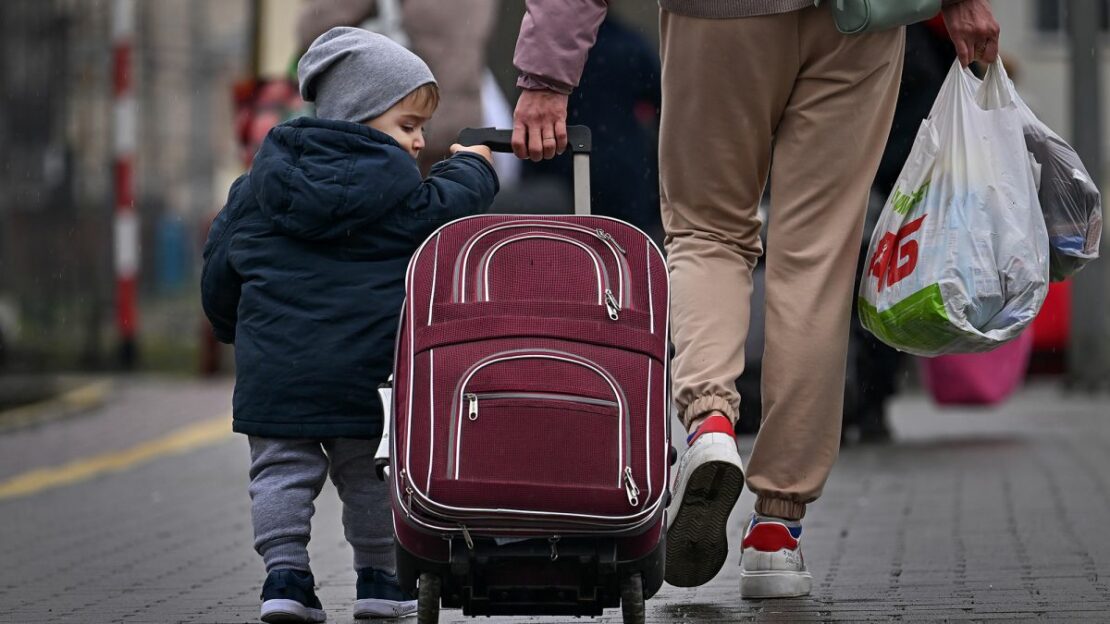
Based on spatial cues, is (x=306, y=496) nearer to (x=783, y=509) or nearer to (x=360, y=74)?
(x=360, y=74)

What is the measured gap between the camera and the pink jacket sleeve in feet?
13.4

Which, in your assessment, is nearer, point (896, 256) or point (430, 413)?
point (430, 413)

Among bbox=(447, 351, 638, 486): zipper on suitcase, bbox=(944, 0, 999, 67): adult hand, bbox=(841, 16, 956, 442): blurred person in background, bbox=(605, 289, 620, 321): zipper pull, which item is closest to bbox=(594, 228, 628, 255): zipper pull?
bbox=(605, 289, 620, 321): zipper pull

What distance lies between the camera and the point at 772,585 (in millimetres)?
4242

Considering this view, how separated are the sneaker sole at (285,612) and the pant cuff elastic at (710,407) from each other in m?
0.86

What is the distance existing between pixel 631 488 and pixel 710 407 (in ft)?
2.49

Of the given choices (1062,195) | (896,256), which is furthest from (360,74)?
(1062,195)

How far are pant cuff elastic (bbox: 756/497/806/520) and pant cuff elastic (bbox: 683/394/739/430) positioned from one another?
261mm

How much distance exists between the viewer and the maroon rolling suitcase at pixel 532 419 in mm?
3252

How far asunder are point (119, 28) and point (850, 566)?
1159cm

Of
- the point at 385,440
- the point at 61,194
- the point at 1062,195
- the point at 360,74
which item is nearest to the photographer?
the point at 385,440

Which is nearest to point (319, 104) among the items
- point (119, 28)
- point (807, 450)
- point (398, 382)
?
point (398, 382)

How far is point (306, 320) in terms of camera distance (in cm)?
388

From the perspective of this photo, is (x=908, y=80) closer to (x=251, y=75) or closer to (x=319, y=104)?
(x=319, y=104)
